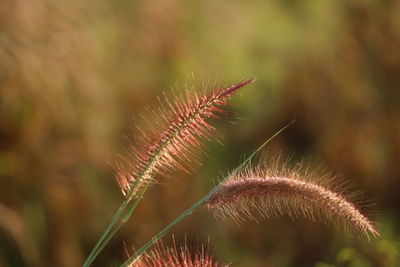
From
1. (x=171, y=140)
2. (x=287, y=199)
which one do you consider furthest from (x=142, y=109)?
(x=287, y=199)

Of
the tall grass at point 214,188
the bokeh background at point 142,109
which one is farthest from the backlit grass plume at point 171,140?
the bokeh background at point 142,109

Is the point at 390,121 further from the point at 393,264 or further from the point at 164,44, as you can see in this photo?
the point at 393,264

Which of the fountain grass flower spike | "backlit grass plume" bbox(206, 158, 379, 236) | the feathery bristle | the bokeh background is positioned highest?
the fountain grass flower spike

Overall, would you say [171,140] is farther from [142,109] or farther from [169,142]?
[142,109]

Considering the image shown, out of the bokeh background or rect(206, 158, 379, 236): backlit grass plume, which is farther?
the bokeh background

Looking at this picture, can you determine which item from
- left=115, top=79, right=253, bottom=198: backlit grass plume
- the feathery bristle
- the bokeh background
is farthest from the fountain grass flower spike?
the bokeh background

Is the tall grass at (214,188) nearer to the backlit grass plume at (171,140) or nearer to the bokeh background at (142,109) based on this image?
the backlit grass plume at (171,140)

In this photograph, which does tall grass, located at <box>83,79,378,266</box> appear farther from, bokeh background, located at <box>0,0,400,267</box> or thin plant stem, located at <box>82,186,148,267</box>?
bokeh background, located at <box>0,0,400,267</box>
